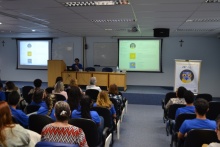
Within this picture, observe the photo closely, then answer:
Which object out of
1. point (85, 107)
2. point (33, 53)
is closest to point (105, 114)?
point (85, 107)

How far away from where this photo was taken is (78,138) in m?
2.05

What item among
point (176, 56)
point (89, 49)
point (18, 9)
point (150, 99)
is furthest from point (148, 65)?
point (18, 9)

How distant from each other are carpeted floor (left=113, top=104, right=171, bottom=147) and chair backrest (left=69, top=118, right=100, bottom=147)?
4.80ft

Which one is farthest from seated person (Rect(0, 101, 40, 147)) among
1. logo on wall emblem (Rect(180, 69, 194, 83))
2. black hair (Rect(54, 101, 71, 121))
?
logo on wall emblem (Rect(180, 69, 194, 83))

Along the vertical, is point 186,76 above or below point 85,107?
above

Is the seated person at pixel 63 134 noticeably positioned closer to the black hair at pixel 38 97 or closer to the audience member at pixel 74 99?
the audience member at pixel 74 99

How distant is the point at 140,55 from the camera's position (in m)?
9.68

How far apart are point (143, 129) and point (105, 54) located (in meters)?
5.59

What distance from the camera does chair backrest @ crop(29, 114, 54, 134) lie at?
2604 mm

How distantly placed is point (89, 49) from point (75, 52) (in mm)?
745

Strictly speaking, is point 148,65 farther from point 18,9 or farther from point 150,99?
point 18,9

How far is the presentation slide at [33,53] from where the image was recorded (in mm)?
10555

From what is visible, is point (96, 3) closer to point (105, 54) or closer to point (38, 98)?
point (38, 98)

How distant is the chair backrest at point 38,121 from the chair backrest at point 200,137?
1.74 meters
